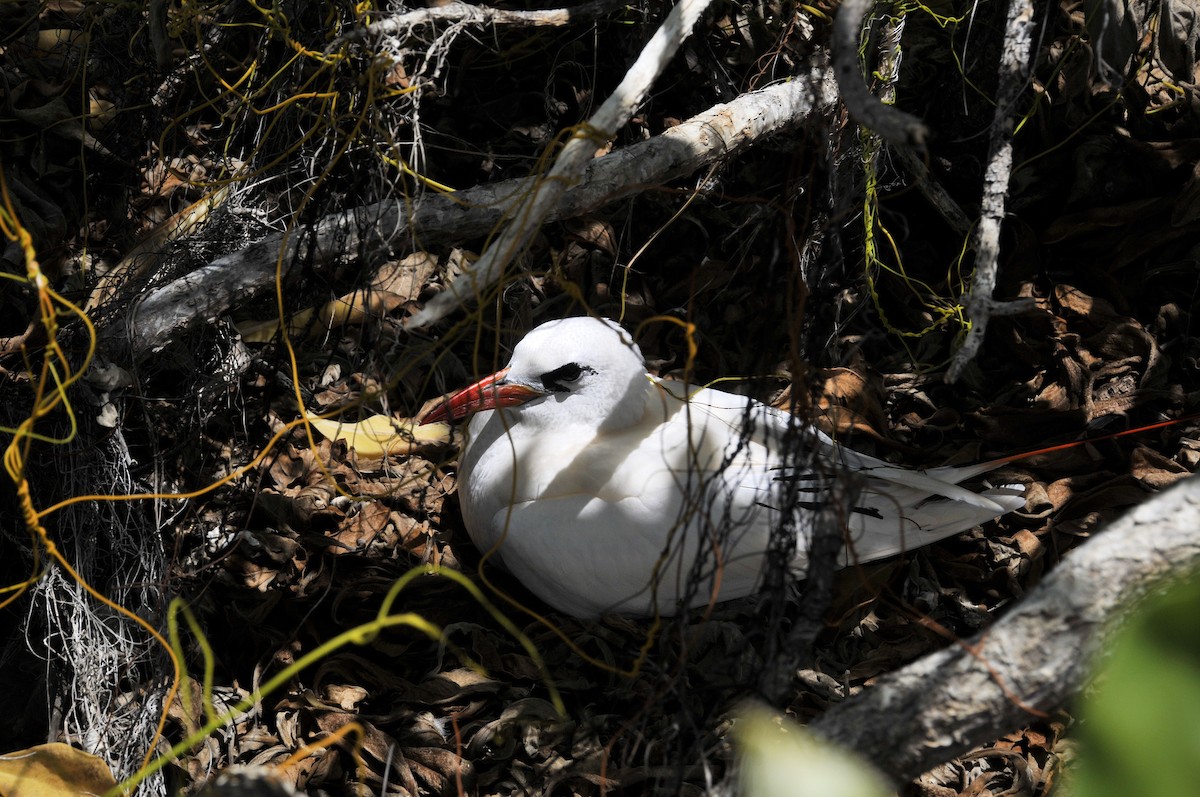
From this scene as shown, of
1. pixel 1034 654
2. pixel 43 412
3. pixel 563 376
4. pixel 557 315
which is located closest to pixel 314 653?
pixel 43 412

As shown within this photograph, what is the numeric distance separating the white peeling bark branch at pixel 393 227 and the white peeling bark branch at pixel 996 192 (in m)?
0.42

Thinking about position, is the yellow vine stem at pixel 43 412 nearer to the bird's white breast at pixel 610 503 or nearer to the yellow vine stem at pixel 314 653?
the yellow vine stem at pixel 314 653

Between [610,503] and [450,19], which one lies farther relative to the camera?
[610,503]

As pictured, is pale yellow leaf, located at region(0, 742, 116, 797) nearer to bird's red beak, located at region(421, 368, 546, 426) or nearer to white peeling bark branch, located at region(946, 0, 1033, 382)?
bird's red beak, located at region(421, 368, 546, 426)

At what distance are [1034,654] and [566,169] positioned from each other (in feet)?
4.17

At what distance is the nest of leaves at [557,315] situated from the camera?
7.83 feet

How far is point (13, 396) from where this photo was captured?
7.89ft

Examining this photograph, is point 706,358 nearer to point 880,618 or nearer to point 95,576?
point 880,618

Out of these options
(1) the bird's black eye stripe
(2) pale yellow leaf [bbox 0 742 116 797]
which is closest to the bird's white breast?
(1) the bird's black eye stripe

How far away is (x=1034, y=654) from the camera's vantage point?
4.12ft

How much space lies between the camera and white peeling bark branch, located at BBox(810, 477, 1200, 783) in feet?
4.11

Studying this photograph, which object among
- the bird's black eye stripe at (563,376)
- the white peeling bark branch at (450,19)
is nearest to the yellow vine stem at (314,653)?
the bird's black eye stripe at (563,376)

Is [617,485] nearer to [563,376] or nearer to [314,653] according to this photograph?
[563,376]

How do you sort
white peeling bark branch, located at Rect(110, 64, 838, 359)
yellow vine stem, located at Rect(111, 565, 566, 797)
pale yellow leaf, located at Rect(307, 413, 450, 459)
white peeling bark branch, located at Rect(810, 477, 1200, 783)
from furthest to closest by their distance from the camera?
pale yellow leaf, located at Rect(307, 413, 450, 459) → white peeling bark branch, located at Rect(110, 64, 838, 359) → yellow vine stem, located at Rect(111, 565, 566, 797) → white peeling bark branch, located at Rect(810, 477, 1200, 783)
